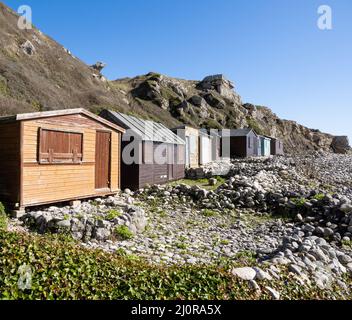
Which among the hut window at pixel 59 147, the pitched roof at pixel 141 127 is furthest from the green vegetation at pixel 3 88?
the hut window at pixel 59 147

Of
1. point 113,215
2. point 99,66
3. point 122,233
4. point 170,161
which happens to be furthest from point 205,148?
point 99,66

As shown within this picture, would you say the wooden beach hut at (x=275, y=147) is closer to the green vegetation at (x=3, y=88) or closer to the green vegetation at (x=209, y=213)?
the green vegetation at (x=3, y=88)

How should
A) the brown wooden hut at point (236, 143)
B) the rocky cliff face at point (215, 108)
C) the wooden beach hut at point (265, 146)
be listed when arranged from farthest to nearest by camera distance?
the rocky cliff face at point (215, 108) < the wooden beach hut at point (265, 146) < the brown wooden hut at point (236, 143)

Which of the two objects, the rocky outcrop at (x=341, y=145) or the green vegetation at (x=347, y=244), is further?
the rocky outcrop at (x=341, y=145)

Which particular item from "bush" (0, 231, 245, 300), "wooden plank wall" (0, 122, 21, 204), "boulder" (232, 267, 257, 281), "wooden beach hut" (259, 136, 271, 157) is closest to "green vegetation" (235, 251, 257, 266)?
"boulder" (232, 267, 257, 281)

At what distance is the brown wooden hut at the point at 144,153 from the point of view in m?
17.6

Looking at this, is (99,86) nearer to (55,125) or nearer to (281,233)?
(55,125)

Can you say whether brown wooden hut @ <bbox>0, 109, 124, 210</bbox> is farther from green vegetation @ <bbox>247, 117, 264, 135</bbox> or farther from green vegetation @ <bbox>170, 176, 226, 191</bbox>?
green vegetation @ <bbox>247, 117, 264, 135</bbox>

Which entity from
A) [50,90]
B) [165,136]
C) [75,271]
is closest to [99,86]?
[50,90]

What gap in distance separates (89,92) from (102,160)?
3521 centimetres

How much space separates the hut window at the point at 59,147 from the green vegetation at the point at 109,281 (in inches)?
228

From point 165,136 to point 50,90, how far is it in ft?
79.7
